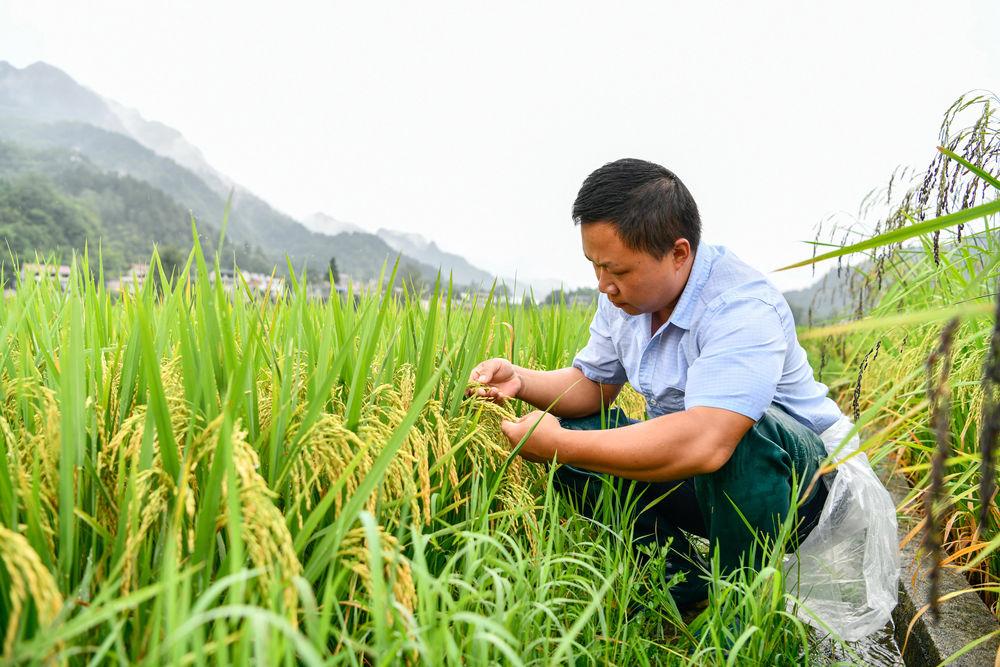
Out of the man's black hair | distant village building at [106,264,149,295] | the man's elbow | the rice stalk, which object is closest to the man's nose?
the man's black hair

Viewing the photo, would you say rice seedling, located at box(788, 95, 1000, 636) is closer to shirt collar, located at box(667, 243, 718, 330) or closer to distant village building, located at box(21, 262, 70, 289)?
shirt collar, located at box(667, 243, 718, 330)

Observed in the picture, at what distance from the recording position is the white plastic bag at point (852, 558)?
214cm

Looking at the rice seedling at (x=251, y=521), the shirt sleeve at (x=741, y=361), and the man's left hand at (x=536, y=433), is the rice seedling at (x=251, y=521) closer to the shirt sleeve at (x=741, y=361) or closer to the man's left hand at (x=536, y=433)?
the man's left hand at (x=536, y=433)

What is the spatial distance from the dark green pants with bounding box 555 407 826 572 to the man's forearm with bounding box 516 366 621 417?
0.35 metres

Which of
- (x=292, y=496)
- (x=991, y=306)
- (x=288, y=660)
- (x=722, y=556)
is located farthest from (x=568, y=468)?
(x=991, y=306)

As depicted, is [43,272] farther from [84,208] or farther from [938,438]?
[84,208]

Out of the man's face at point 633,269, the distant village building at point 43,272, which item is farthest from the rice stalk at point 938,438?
the distant village building at point 43,272

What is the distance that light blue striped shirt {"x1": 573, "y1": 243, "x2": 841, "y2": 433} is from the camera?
6.43ft

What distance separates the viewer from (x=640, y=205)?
2.11 metres

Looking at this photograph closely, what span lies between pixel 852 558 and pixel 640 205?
148 cm

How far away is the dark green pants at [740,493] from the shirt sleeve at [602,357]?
0.51m

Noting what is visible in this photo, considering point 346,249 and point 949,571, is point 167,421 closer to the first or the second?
point 949,571

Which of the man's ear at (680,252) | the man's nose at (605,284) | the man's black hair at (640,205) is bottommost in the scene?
the man's nose at (605,284)

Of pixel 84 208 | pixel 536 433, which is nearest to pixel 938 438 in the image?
Result: pixel 536 433
